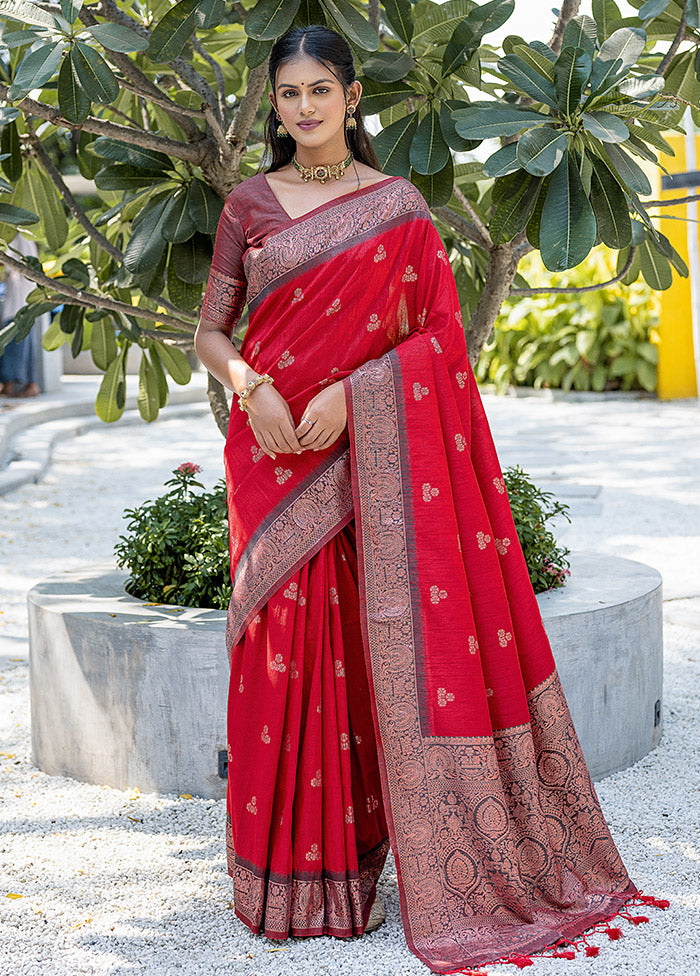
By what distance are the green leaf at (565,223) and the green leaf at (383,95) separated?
1.70ft

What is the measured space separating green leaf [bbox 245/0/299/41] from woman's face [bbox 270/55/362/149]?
32cm

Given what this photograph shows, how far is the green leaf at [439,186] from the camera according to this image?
8.64 feet

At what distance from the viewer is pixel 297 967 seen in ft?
6.91

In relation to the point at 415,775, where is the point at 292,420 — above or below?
above

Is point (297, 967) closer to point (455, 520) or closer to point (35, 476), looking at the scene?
point (455, 520)

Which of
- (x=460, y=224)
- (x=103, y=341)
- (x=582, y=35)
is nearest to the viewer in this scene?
(x=582, y=35)

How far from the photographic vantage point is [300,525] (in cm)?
216

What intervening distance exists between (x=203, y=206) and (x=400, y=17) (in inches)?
28.1

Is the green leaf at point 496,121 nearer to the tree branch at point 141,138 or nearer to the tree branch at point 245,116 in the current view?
the tree branch at point 245,116

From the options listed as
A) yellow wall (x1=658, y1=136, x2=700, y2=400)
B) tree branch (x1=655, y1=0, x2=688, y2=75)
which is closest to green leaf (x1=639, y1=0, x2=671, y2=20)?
tree branch (x1=655, y1=0, x2=688, y2=75)

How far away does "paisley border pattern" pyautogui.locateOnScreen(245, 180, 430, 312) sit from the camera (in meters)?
2.11

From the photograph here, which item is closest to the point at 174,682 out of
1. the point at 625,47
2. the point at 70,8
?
the point at 70,8

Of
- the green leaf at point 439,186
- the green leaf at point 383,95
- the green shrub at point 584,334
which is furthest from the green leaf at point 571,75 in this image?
the green shrub at point 584,334

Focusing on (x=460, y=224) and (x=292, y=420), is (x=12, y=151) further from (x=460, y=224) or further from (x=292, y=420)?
(x=292, y=420)
